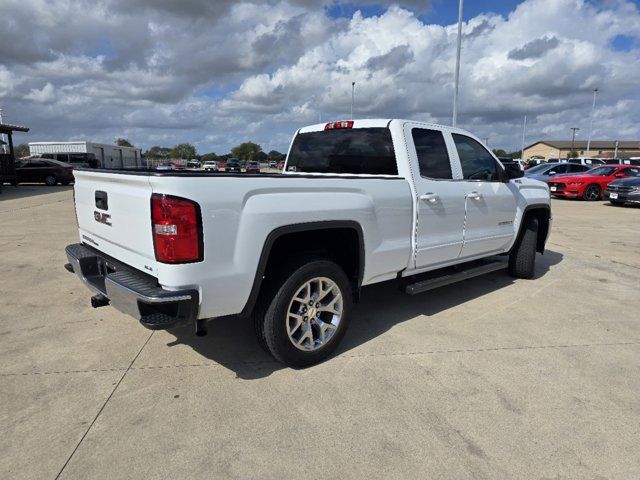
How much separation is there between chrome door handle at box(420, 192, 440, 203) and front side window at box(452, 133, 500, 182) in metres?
0.75

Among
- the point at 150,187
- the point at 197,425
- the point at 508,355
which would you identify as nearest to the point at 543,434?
the point at 508,355

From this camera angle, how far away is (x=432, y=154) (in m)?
4.39

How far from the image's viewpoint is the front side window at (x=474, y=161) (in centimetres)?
478

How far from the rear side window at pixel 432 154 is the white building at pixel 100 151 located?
135 feet

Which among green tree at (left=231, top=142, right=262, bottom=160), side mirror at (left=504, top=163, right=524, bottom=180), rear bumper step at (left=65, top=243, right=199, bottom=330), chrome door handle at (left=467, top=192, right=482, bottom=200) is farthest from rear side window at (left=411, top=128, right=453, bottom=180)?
green tree at (left=231, top=142, right=262, bottom=160)

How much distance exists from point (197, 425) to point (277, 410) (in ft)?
1.63

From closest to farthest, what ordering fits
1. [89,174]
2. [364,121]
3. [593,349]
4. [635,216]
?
[89,174] < [593,349] < [364,121] < [635,216]

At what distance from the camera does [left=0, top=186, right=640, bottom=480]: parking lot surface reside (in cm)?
243

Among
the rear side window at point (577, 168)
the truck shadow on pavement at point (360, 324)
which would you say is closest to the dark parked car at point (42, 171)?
the truck shadow on pavement at point (360, 324)

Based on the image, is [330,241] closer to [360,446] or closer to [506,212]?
[360,446]

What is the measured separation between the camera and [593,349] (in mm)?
3861

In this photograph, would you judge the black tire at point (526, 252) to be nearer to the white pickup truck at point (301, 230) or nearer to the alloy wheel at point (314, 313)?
the white pickup truck at point (301, 230)

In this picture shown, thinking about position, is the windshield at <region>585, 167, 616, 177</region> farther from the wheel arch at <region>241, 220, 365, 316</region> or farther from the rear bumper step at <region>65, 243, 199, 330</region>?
the rear bumper step at <region>65, 243, 199, 330</region>

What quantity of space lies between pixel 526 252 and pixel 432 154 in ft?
7.89
